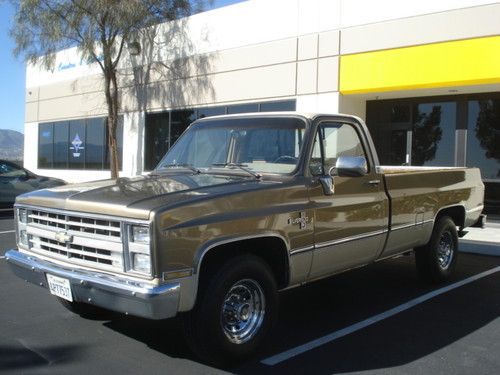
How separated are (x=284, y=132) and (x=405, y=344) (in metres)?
2.15

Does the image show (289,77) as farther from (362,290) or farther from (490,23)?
(362,290)

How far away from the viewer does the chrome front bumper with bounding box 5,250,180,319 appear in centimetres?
365

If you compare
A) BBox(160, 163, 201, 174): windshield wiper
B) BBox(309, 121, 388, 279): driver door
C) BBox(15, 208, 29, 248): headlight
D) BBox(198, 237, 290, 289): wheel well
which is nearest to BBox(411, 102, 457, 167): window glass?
BBox(309, 121, 388, 279): driver door

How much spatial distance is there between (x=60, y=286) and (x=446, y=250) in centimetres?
496

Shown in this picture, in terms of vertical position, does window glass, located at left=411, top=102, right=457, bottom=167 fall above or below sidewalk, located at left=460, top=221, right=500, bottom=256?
above

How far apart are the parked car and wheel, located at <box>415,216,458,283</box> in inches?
402

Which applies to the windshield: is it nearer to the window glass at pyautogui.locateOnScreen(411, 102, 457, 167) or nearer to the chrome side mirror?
the chrome side mirror

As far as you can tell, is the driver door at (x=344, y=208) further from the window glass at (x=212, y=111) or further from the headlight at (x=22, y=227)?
the window glass at (x=212, y=111)

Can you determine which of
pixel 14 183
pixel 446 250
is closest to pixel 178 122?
pixel 14 183

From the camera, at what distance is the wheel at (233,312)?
397 cm

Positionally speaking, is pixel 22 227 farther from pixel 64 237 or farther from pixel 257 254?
pixel 257 254

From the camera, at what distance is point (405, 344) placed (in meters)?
4.77

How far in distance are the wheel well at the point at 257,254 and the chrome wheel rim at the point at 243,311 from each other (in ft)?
0.72

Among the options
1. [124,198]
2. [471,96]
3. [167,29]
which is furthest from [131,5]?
[124,198]
